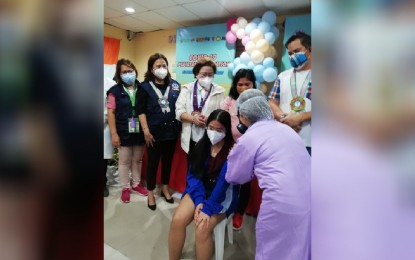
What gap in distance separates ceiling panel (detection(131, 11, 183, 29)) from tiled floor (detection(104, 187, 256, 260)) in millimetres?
2869

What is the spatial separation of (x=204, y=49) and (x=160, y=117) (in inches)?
89.3

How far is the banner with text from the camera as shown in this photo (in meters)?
4.09

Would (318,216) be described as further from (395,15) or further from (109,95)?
(109,95)

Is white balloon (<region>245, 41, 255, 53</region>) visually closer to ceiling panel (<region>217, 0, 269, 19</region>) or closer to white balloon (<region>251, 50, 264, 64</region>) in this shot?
white balloon (<region>251, 50, 264, 64</region>)

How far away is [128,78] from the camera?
8.05ft

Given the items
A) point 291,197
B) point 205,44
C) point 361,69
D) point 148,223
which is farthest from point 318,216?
point 205,44

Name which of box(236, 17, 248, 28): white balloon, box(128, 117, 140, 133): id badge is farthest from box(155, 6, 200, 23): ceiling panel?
box(128, 117, 140, 133): id badge

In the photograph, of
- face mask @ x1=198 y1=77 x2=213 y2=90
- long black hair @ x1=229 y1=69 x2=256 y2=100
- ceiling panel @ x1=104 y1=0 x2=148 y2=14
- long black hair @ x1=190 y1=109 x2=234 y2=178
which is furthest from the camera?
ceiling panel @ x1=104 y1=0 x2=148 y2=14

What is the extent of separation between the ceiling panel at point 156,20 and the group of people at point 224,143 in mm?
2037

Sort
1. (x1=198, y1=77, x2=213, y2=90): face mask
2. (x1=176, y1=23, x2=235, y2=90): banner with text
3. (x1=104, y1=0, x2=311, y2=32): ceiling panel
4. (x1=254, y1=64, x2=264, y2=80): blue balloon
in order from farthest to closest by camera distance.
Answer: (x1=176, y1=23, x2=235, y2=90): banner with text
(x1=104, y1=0, x2=311, y2=32): ceiling panel
(x1=254, y1=64, x2=264, y2=80): blue balloon
(x1=198, y1=77, x2=213, y2=90): face mask

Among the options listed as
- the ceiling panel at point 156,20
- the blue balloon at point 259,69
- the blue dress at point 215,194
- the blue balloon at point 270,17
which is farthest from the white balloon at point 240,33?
the blue dress at point 215,194

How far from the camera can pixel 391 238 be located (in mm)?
295

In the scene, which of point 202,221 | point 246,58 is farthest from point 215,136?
point 246,58

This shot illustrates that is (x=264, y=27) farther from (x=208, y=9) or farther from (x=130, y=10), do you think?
(x=130, y=10)
